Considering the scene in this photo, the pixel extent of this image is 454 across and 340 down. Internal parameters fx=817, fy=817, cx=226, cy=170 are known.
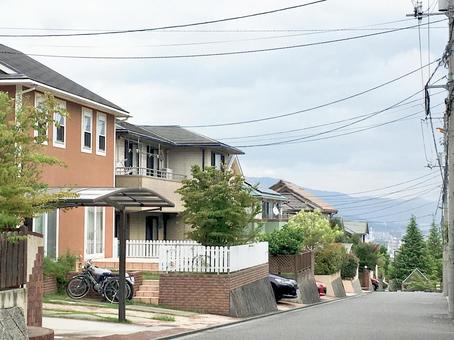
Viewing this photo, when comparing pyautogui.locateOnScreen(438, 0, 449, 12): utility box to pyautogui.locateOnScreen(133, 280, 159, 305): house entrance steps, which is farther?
pyautogui.locateOnScreen(133, 280, 159, 305): house entrance steps

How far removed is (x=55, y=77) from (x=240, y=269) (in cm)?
1094

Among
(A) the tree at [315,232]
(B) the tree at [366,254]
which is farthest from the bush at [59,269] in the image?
(B) the tree at [366,254]

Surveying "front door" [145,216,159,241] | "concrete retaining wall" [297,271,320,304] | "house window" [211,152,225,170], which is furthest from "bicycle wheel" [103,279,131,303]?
"house window" [211,152,225,170]

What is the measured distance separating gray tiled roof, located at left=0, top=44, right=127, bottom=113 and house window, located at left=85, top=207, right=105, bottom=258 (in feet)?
14.8

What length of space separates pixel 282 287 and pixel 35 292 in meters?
19.2

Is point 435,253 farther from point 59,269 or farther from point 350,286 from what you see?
point 59,269

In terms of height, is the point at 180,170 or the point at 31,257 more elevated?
the point at 180,170

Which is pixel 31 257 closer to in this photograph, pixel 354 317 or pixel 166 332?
pixel 166 332

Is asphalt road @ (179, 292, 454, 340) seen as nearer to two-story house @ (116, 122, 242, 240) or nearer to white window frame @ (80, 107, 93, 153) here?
white window frame @ (80, 107, 93, 153)

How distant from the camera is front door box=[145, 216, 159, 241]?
4516cm

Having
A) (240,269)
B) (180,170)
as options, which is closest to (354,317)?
(240,269)

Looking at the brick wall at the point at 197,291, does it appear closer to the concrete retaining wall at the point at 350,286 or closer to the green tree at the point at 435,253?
the concrete retaining wall at the point at 350,286

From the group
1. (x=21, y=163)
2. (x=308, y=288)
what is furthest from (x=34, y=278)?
(x=308, y=288)

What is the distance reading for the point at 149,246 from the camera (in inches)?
1454
